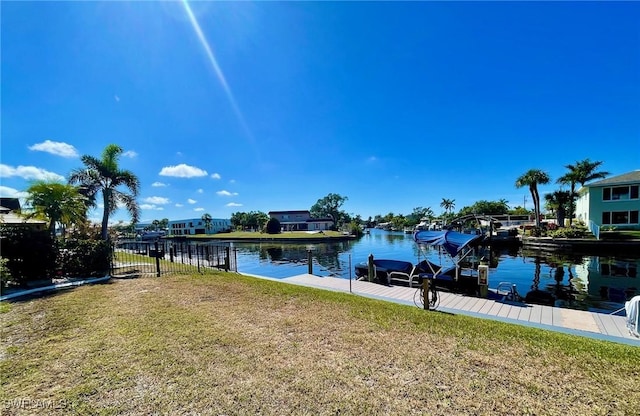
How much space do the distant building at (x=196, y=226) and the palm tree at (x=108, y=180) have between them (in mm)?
66146

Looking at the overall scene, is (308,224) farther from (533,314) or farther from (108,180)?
(533,314)

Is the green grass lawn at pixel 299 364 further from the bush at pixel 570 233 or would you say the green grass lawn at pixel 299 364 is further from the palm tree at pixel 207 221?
the palm tree at pixel 207 221

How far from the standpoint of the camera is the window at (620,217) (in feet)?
83.8

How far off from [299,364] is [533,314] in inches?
230

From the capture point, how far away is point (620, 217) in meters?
26.3

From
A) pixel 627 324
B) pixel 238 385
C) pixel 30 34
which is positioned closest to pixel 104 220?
pixel 30 34

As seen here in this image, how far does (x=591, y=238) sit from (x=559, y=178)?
12188 millimetres

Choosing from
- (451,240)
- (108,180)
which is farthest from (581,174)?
(108,180)

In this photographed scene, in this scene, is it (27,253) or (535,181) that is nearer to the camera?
(27,253)

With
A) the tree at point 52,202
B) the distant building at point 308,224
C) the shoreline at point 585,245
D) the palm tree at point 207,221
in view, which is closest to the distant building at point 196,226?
the palm tree at point 207,221

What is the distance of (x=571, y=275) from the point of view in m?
14.7

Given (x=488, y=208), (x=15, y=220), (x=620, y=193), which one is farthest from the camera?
(x=488, y=208)

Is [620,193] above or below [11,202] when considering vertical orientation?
below

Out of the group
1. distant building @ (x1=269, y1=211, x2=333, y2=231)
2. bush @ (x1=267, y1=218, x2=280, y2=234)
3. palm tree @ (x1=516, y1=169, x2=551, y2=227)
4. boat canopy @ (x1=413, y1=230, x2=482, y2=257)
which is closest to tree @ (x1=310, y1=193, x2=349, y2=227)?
distant building @ (x1=269, y1=211, x2=333, y2=231)
